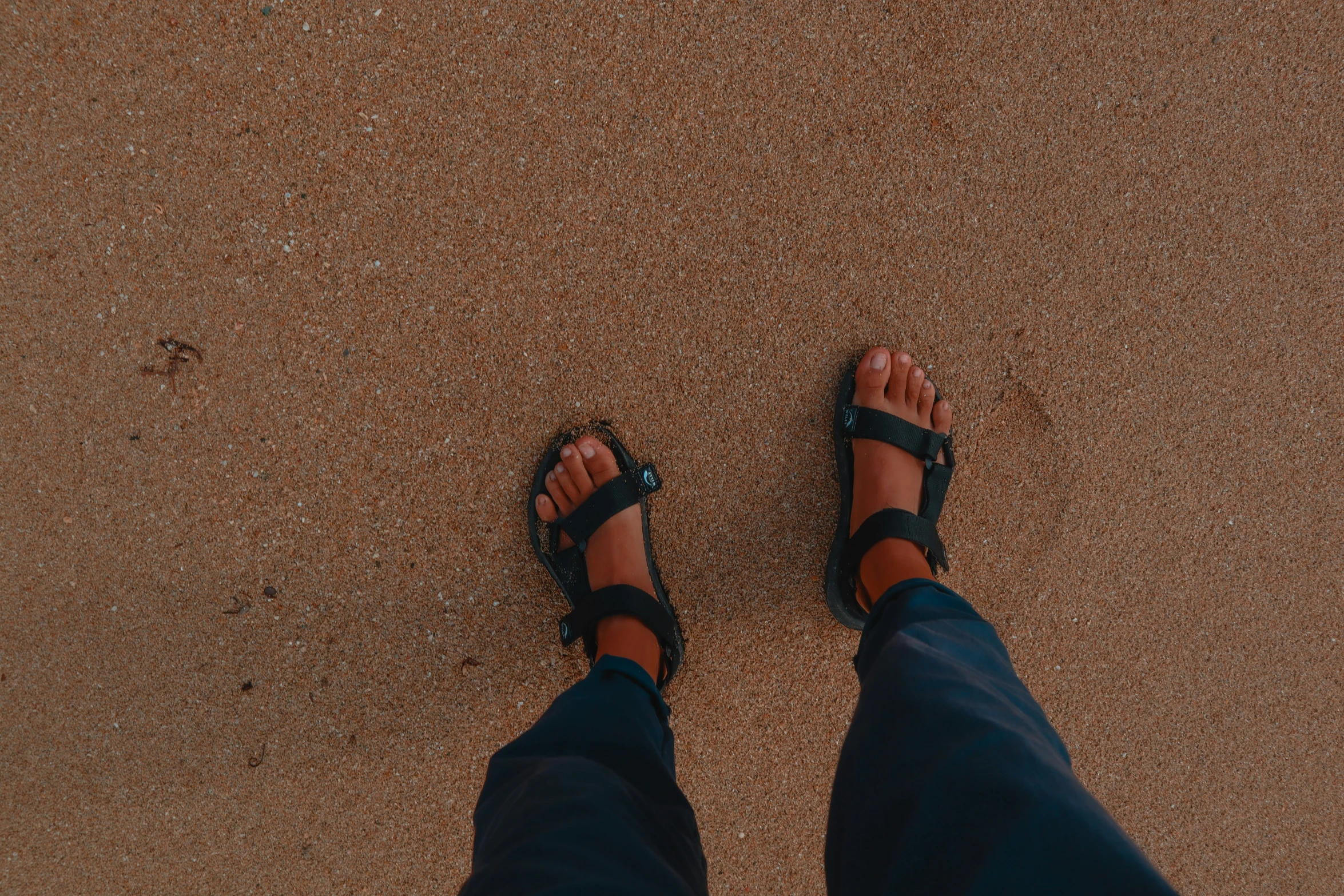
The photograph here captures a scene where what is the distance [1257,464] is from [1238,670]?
490mm

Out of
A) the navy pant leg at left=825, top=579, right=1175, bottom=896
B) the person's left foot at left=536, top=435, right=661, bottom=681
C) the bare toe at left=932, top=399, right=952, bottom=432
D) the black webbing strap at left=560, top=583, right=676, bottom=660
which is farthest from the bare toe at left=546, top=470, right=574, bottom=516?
the bare toe at left=932, top=399, right=952, bottom=432

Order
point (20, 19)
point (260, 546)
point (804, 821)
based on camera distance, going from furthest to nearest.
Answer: point (804, 821)
point (260, 546)
point (20, 19)

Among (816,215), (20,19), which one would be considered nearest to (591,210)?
(816,215)

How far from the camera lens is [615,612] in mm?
1381

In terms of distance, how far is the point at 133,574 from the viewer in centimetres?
140

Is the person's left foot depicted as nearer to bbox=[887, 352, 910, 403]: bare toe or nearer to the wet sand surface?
the wet sand surface

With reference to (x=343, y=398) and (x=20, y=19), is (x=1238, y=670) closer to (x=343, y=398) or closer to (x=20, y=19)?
(x=343, y=398)

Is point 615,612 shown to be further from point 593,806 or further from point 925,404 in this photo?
point 925,404

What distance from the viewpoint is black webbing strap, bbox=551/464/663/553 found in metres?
1.41

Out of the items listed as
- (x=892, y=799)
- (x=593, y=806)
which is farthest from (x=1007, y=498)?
(x=593, y=806)

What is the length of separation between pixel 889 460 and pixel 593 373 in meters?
0.68

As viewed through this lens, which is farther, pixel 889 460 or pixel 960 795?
pixel 889 460

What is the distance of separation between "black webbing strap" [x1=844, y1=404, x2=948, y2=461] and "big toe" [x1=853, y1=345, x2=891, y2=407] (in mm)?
28

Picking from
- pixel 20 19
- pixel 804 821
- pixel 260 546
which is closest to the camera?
pixel 20 19
